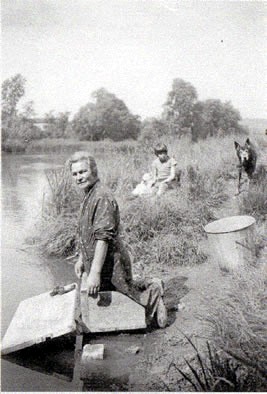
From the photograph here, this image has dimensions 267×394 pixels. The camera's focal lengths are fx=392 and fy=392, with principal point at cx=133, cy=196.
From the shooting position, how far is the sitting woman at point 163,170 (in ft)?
23.4

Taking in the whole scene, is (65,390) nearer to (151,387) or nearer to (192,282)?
(151,387)

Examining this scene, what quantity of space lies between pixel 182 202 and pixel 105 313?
2935mm

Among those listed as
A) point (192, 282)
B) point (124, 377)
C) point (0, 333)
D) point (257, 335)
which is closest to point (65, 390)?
point (124, 377)

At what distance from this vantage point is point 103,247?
336 cm

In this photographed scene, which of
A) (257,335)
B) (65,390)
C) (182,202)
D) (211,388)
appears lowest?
(65,390)

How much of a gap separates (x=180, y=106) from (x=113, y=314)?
380 centimetres

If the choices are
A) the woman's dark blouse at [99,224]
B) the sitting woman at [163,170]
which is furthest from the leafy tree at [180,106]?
the woman's dark blouse at [99,224]

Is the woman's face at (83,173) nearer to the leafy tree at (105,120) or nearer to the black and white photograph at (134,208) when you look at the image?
the black and white photograph at (134,208)

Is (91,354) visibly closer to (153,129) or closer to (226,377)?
(226,377)

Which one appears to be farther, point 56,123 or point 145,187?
point 145,187

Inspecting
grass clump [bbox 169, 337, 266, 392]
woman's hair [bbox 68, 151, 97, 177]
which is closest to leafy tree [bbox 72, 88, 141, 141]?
woman's hair [bbox 68, 151, 97, 177]

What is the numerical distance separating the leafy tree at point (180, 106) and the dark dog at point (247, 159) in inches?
41.8

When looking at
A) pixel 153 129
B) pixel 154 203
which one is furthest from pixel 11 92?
pixel 153 129

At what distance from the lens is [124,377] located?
307cm
